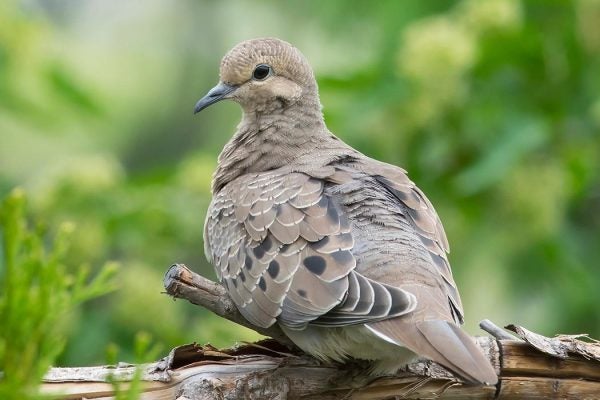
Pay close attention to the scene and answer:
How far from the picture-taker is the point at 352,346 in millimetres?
3396

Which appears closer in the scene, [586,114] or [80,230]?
[80,230]

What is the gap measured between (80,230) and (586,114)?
107 inches

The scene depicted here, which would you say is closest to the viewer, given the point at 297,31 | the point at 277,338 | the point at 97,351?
the point at 277,338

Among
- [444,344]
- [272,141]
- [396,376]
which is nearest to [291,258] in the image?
[396,376]

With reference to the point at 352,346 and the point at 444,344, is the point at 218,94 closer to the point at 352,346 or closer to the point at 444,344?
the point at 352,346

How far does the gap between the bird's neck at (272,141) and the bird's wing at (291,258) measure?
246 millimetres

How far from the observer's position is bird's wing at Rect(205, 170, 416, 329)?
3285mm

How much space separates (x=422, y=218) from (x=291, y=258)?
0.57 m

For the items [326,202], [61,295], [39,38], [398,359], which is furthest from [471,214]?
[61,295]

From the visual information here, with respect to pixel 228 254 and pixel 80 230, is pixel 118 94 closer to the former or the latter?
pixel 80 230

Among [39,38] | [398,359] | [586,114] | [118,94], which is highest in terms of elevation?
[118,94]

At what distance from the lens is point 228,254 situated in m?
3.87

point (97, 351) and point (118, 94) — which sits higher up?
point (118, 94)

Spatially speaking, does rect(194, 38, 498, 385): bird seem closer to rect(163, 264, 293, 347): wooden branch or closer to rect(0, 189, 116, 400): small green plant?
rect(163, 264, 293, 347): wooden branch
